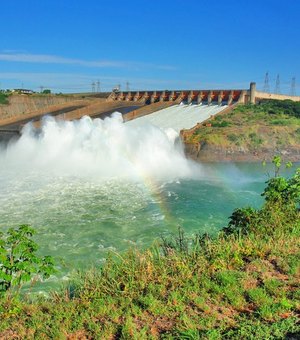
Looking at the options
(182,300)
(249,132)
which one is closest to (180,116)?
(249,132)

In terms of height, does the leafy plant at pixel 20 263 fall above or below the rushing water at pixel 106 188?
above

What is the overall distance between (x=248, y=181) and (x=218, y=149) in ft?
25.0

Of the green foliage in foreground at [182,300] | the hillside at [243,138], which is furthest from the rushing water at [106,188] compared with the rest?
the green foliage in foreground at [182,300]

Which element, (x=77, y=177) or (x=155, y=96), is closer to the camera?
(x=77, y=177)

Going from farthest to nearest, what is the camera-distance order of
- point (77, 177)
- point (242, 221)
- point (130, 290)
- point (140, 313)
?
point (77, 177) < point (242, 221) < point (130, 290) < point (140, 313)

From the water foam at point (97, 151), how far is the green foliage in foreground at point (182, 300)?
52.0 ft

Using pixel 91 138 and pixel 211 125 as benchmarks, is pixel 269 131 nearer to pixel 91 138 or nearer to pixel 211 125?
pixel 211 125

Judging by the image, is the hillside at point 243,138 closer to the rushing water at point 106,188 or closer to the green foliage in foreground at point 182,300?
the rushing water at point 106,188

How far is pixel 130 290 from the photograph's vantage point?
19.2 feet

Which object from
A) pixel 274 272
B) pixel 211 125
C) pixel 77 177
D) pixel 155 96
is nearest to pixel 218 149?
pixel 211 125

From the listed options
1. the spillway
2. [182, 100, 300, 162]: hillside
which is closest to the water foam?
[182, 100, 300, 162]: hillside

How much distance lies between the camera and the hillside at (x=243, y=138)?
96.6 feet

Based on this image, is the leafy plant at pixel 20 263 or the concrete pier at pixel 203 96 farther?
the concrete pier at pixel 203 96

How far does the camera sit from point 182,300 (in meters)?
5.51
